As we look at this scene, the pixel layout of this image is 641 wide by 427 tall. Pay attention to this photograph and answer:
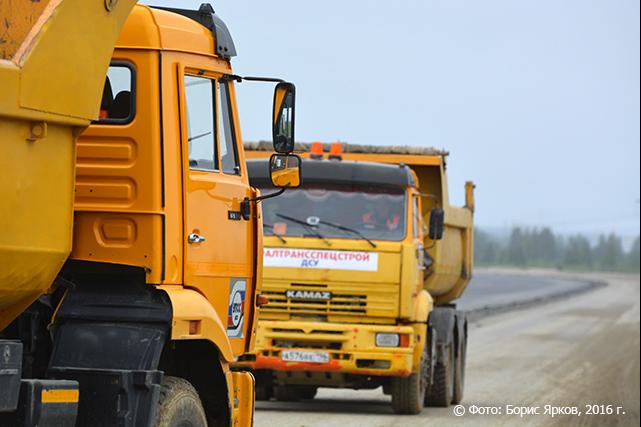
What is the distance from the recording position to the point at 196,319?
313 inches

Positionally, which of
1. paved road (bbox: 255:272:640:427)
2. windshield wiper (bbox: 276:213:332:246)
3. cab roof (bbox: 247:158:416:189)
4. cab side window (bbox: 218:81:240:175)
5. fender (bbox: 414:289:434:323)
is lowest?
paved road (bbox: 255:272:640:427)

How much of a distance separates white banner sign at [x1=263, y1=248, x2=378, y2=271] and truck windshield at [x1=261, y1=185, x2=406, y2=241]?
25 centimetres

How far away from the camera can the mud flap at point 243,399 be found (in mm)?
8875

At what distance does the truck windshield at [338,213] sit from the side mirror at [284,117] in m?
7.40

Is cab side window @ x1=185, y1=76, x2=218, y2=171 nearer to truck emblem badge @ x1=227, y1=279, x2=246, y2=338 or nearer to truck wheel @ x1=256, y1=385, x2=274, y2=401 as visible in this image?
truck emblem badge @ x1=227, y1=279, x2=246, y2=338

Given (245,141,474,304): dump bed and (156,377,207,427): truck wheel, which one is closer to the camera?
(156,377,207,427): truck wheel

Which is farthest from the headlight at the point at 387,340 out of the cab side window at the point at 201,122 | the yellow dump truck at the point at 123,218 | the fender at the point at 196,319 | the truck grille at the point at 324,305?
the cab side window at the point at 201,122

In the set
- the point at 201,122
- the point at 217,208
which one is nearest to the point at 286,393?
the point at 217,208

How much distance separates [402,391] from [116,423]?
921 cm

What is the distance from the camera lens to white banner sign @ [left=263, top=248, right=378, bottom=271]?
1578 centimetres

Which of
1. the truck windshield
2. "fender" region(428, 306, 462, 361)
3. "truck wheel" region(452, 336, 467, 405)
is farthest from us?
"truck wheel" region(452, 336, 467, 405)

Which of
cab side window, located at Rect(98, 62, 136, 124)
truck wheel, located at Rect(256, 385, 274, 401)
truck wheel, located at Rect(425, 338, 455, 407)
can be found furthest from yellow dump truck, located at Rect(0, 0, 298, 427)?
truck wheel, located at Rect(425, 338, 455, 407)

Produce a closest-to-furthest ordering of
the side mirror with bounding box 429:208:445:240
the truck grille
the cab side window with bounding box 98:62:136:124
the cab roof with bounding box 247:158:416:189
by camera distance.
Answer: the cab side window with bounding box 98:62:136:124, the truck grille, the cab roof with bounding box 247:158:416:189, the side mirror with bounding box 429:208:445:240

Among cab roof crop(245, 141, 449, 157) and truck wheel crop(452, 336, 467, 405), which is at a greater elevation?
cab roof crop(245, 141, 449, 157)
